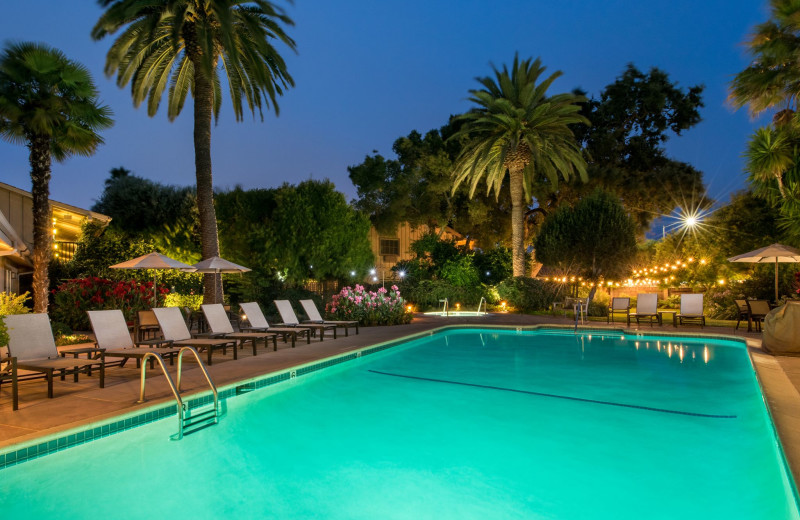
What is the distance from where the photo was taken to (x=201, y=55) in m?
13.3

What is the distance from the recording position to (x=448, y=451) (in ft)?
18.1

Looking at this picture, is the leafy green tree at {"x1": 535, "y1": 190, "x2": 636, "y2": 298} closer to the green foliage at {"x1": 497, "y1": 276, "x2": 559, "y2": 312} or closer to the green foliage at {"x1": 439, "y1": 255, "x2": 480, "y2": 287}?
the green foliage at {"x1": 497, "y1": 276, "x2": 559, "y2": 312}

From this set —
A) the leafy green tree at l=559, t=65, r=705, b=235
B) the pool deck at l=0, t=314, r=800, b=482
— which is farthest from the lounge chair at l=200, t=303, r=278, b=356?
the leafy green tree at l=559, t=65, r=705, b=235

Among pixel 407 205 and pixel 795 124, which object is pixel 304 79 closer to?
pixel 407 205

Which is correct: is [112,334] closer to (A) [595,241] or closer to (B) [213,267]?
(B) [213,267]

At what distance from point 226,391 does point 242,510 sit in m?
2.75

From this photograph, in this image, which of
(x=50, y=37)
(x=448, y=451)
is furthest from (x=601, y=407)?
(x=50, y=37)

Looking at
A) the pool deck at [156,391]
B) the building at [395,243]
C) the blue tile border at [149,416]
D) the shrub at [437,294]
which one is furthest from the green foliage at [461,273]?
the pool deck at [156,391]

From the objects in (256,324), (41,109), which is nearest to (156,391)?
(256,324)

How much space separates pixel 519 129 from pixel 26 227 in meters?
18.2

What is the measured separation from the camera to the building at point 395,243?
3117cm

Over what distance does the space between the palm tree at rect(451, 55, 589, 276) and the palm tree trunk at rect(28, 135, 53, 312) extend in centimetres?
1472

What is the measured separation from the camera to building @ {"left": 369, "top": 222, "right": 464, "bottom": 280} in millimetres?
31172

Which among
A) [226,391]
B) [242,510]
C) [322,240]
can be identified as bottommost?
[242,510]
